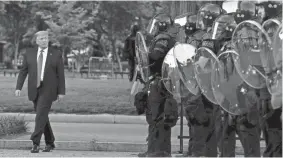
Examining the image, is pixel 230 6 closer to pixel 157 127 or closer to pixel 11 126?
pixel 157 127

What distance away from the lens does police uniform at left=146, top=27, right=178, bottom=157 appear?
25.1 ft

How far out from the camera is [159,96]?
7.82 metres

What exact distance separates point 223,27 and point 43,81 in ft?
11.1

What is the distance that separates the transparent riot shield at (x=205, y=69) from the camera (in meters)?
6.59

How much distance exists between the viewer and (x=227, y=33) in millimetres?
6688

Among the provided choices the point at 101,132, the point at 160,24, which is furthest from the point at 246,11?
the point at 101,132

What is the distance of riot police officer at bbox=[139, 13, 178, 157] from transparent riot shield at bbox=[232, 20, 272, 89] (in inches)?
68.1

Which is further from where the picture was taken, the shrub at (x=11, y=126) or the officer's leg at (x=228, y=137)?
the shrub at (x=11, y=126)

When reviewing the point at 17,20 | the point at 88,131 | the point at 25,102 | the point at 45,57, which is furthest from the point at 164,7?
the point at 45,57

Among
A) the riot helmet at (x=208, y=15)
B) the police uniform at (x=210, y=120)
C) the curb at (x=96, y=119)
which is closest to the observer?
the police uniform at (x=210, y=120)

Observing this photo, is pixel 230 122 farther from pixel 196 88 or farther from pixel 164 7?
pixel 164 7

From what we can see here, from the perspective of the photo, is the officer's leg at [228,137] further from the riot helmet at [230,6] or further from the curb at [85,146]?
the curb at [85,146]

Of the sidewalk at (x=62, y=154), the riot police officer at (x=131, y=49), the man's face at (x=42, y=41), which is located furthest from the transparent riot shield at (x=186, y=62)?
the man's face at (x=42, y=41)

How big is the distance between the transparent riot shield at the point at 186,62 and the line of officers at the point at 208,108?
137 millimetres
